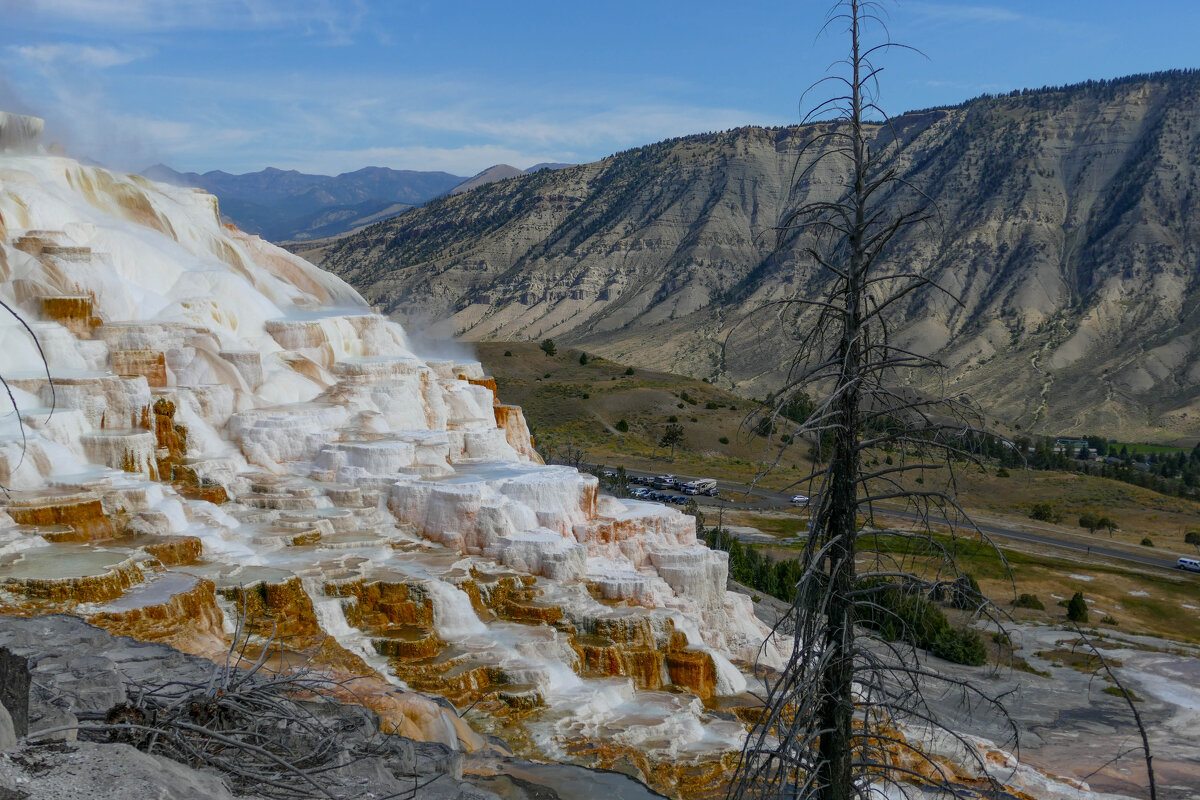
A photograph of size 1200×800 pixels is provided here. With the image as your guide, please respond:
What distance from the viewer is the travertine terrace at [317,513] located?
13062mm

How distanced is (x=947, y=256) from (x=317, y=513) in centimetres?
9806

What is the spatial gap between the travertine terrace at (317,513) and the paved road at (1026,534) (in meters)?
21.1

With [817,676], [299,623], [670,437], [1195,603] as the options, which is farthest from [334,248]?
[817,676]

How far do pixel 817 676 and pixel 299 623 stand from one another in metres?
10.2

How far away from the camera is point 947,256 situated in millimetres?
104688

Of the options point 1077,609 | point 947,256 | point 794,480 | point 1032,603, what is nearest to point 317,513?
point 794,480

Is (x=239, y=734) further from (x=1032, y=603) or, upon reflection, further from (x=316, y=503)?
(x=1032, y=603)

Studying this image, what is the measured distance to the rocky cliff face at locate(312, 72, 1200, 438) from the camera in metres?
87.8

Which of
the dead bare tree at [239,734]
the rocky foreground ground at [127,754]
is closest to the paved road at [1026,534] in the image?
the rocky foreground ground at [127,754]

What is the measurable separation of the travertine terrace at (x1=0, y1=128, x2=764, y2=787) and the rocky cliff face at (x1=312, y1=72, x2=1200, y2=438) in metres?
50.3

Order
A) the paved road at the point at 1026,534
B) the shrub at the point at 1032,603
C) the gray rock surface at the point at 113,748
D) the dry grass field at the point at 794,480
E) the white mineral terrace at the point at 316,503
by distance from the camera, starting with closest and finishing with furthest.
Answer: the gray rock surface at the point at 113,748 → the white mineral terrace at the point at 316,503 → the shrub at the point at 1032,603 → the dry grass field at the point at 794,480 → the paved road at the point at 1026,534

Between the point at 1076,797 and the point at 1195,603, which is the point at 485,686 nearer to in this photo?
the point at 1076,797

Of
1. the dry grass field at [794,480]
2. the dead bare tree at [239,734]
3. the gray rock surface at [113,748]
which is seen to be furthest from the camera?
the dry grass field at [794,480]

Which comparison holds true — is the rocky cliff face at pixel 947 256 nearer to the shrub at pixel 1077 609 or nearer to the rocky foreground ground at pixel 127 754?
the shrub at pixel 1077 609
